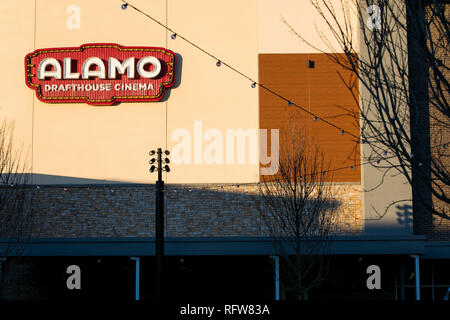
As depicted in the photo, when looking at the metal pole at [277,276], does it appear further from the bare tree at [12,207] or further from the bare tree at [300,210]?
the bare tree at [12,207]

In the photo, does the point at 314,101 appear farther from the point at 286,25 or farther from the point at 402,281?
the point at 402,281

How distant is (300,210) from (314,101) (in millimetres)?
5175

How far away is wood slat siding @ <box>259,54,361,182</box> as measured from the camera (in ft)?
85.2

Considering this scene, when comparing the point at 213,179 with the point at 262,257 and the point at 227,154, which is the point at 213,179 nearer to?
the point at 227,154

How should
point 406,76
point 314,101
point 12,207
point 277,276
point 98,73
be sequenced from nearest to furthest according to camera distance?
point 406,76 < point 277,276 < point 12,207 < point 314,101 < point 98,73

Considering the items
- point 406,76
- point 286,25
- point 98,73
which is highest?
point 286,25

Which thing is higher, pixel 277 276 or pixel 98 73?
pixel 98 73

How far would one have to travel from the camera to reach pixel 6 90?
26.5 m

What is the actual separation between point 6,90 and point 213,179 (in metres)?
9.93

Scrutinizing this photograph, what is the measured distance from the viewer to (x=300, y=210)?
2383 cm

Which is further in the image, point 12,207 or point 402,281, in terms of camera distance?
point 402,281

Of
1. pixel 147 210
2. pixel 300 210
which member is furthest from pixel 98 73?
pixel 300 210

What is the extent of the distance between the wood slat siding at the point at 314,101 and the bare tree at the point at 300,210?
0.58 metres

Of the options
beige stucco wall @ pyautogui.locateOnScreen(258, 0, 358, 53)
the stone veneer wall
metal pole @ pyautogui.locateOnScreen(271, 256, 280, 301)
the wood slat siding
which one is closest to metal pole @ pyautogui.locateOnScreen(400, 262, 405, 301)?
the stone veneer wall
